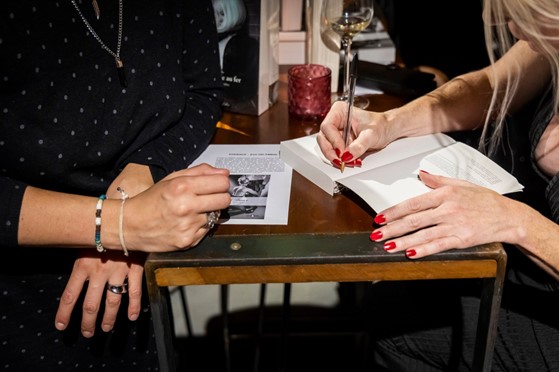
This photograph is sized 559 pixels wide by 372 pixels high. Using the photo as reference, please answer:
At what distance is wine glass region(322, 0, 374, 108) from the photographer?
1269 millimetres

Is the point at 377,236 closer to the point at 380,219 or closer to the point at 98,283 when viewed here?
the point at 380,219

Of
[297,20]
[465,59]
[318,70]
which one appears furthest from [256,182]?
[465,59]

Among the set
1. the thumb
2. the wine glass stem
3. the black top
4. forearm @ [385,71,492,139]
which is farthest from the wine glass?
the thumb

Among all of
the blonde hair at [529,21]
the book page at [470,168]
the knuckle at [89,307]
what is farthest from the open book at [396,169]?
the knuckle at [89,307]

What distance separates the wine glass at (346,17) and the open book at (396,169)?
0.83 ft

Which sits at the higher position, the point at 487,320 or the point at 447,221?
the point at 447,221

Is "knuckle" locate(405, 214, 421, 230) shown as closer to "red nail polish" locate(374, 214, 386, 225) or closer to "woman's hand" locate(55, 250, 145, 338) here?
"red nail polish" locate(374, 214, 386, 225)

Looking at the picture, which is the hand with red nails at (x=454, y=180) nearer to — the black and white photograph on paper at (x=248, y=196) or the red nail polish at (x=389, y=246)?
the red nail polish at (x=389, y=246)

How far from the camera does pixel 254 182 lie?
3.32ft

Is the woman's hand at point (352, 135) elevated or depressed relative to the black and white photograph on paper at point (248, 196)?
elevated

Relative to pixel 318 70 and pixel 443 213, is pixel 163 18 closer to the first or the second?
pixel 318 70

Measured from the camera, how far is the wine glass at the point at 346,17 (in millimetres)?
1269

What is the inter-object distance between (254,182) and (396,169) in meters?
0.25

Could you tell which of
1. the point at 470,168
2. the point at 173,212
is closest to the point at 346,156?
the point at 470,168
